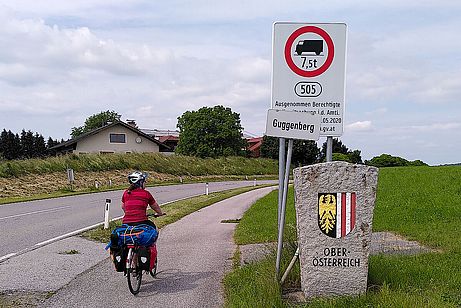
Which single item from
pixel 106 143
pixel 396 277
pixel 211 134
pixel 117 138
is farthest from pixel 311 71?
pixel 211 134

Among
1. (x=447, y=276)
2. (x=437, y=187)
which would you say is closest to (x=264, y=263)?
(x=447, y=276)

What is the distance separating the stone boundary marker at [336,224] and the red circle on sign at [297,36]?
58.7 inches

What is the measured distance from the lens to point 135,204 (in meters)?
8.30

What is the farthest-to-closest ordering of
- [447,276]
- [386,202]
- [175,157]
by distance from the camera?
1. [175,157]
2. [386,202]
3. [447,276]

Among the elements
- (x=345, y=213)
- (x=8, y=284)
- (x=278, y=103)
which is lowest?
(x=8, y=284)

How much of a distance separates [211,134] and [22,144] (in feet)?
104

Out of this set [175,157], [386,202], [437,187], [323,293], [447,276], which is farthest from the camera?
[175,157]

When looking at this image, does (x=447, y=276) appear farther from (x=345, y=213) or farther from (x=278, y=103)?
(x=278, y=103)

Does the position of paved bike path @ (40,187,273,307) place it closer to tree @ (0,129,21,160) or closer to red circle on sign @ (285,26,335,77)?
red circle on sign @ (285,26,335,77)

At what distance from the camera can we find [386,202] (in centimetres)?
1919

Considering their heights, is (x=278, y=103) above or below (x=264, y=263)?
above

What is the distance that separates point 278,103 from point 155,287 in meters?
3.29

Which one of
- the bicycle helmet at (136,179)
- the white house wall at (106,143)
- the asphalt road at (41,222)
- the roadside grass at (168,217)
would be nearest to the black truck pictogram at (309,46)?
the bicycle helmet at (136,179)

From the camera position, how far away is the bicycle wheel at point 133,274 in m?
7.79
